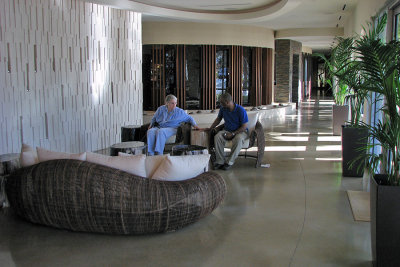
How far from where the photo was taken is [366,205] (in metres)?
4.84

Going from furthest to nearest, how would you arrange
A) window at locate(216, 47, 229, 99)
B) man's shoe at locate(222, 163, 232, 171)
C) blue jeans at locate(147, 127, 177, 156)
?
window at locate(216, 47, 229, 99), blue jeans at locate(147, 127, 177, 156), man's shoe at locate(222, 163, 232, 171)

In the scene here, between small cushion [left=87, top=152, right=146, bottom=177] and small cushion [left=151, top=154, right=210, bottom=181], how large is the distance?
171 millimetres

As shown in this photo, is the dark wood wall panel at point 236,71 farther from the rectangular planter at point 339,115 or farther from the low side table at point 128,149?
the low side table at point 128,149

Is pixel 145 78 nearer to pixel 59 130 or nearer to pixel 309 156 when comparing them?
pixel 59 130

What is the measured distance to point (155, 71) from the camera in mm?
12781

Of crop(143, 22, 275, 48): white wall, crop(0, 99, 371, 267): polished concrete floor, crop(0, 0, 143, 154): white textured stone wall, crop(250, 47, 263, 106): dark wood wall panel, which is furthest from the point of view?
crop(250, 47, 263, 106): dark wood wall panel

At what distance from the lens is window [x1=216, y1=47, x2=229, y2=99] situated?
1345 centimetres

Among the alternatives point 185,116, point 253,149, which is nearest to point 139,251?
point 185,116

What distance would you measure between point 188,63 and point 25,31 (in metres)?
6.88

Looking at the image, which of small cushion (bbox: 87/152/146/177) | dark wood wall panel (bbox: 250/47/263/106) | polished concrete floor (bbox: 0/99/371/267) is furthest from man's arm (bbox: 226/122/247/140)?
dark wood wall panel (bbox: 250/47/263/106)

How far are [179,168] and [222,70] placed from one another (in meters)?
9.88

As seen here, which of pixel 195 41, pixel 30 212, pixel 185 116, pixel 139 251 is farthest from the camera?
pixel 195 41

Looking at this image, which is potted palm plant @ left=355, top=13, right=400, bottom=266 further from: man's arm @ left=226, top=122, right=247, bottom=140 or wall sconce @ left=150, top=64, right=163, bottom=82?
wall sconce @ left=150, top=64, right=163, bottom=82

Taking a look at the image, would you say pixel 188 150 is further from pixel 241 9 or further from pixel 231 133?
pixel 241 9
